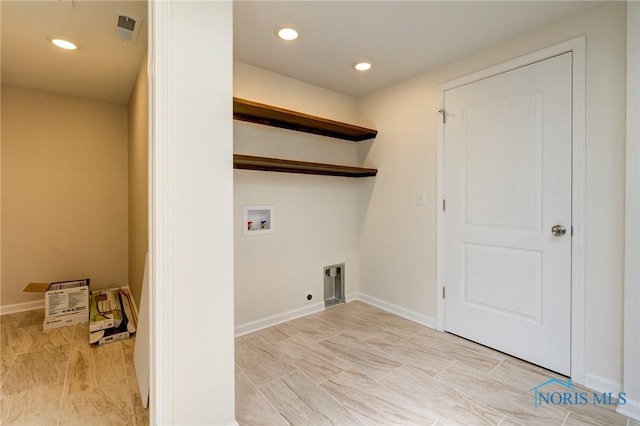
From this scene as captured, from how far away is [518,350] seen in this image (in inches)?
83.4

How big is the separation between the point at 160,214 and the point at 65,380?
5.24 feet

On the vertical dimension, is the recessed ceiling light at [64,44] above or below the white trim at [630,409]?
above

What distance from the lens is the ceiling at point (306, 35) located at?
68.1 inches

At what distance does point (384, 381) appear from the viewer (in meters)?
1.87

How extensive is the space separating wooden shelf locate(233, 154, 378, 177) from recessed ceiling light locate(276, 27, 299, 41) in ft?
2.87

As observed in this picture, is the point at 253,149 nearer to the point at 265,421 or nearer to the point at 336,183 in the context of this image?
the point at 336,183

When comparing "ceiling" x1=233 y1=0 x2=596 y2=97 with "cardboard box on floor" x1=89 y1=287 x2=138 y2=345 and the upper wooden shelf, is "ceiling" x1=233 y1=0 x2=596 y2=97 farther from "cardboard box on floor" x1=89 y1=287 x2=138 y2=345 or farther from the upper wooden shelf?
"cardboard box on floor" x1=89 y1=287 x2=138 y2=345

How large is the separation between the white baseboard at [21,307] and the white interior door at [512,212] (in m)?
4.20

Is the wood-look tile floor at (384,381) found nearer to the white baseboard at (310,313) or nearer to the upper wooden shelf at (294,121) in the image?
the white baseboard at (310,313)

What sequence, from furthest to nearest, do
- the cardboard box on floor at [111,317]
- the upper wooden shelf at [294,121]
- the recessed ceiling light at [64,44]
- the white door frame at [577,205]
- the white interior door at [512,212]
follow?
the cardboard box on floor at [111,317] < the upper wooden shelf at [294,121] < the recessed ceiling light at [64,44] < the white interior door at [512,212] < the white door frame at [577,205]

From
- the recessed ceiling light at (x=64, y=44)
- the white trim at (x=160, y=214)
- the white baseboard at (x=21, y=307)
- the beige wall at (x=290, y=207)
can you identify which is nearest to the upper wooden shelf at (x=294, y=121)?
the beige wall at (x=290, y=207)

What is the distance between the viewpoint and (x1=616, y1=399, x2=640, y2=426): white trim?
1.55 meters

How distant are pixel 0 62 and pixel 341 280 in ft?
12.0

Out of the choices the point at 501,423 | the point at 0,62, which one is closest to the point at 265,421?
the point at 501,423
